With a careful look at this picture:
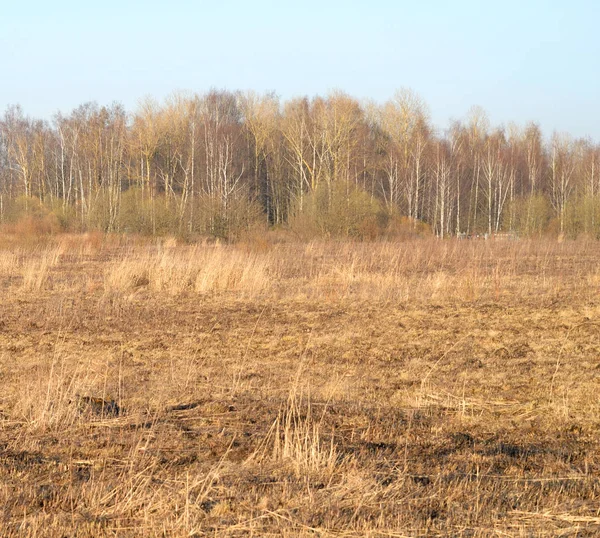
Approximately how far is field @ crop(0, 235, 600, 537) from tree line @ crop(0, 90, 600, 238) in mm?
19408

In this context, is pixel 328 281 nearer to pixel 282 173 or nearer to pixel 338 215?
pixel 338 215

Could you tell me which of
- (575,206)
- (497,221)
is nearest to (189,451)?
(575,206)

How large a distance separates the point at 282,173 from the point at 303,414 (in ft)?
138

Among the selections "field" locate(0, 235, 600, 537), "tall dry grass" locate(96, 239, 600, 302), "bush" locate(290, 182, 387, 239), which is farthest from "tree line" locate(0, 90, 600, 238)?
"field" locate(0, 235, 600, 537)

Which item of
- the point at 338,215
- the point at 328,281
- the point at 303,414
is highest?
the point at 338,215

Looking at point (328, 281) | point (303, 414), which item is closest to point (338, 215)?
point (328, 281)

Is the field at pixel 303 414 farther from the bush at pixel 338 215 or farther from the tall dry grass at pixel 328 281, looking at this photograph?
the bush at pixel 338 215

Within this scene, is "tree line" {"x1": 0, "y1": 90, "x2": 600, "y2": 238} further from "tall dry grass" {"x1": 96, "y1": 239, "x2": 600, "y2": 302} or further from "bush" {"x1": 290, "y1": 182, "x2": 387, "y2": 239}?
"tall dry grass" {"x1": 96, "y1": 239, "x2": 600, "y2": 302}

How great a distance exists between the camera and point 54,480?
393 cm

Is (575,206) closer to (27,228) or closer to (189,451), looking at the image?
(27,228)

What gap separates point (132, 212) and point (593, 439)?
95.7ft

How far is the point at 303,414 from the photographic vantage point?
5.29 m

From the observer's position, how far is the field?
350 centimetres

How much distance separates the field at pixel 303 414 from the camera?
11.5 feet
